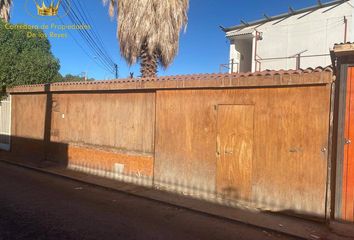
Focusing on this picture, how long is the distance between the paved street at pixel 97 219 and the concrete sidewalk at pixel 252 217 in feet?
Answer: 0.70

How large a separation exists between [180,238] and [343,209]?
3.15 meters

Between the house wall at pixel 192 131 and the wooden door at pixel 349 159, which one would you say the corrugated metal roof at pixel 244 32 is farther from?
the wooden door at pixel 349 159

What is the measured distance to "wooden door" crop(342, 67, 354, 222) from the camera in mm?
6766

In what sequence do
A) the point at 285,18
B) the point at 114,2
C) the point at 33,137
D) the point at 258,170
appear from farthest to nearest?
the point at 285,18 → the point at 114,2 → the point at 33,137 → the point at 258,170

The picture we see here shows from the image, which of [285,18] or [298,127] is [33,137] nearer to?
[298,127]

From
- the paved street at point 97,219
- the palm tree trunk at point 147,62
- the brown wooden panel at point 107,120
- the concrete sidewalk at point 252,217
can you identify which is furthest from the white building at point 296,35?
the paved street at point 97,219

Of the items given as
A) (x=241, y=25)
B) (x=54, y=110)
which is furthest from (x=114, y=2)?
(x=241, y=25)

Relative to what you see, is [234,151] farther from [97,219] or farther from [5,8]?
[5,8]

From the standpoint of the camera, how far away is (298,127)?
24.1 ft

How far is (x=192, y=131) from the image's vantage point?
9094 millimetres

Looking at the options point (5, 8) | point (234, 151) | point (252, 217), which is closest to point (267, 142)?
point (234, 151)

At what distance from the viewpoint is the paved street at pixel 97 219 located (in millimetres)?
6152

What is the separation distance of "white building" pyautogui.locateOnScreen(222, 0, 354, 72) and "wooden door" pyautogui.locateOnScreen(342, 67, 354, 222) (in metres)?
10.8

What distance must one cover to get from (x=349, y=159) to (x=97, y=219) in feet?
15.9
